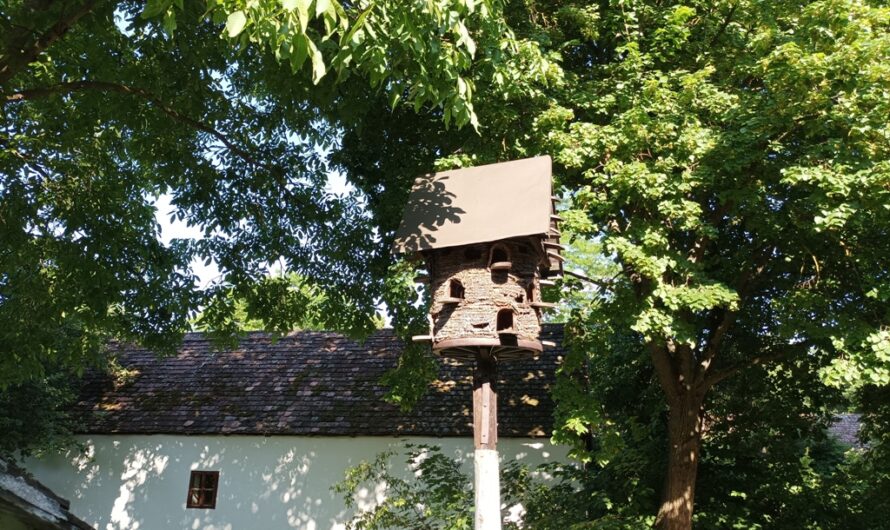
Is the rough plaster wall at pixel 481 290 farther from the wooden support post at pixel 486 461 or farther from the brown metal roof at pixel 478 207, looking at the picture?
the wooden support post at pixel 486 461

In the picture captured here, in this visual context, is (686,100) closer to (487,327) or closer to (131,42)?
(487,327)

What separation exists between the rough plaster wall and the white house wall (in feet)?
25.2

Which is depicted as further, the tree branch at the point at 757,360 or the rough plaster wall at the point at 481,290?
the tree branch at the point at 757,360

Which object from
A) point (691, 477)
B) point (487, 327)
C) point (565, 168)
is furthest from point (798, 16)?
point (691, 477)

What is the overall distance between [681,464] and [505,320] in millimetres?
6434

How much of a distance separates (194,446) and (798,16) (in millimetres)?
13082

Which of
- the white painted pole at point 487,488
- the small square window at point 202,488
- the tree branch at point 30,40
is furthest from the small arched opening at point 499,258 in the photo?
the small square window at point 202,488

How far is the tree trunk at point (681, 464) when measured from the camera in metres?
11.7

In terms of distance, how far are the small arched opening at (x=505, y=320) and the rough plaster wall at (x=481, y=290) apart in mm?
55

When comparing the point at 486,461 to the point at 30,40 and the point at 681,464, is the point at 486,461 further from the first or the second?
the point at 681,464

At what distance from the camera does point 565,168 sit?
10.1 metres

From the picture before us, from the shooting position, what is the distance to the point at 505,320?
6.87 metres

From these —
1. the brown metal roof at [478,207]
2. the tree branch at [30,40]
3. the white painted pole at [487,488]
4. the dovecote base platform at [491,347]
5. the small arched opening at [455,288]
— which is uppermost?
the tree branch at [30,40]

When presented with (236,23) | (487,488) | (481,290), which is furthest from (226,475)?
(236,23)
